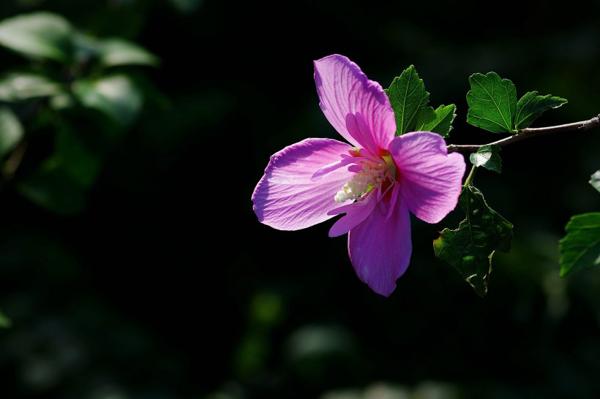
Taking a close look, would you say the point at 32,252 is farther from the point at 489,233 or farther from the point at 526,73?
the point at 489,233

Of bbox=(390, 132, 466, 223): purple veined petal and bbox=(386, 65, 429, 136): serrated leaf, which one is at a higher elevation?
bbox=(386, 65, 429, 136): serrated leaf

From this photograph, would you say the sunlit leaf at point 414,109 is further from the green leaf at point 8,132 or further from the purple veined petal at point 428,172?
the green leaf at point 8,132

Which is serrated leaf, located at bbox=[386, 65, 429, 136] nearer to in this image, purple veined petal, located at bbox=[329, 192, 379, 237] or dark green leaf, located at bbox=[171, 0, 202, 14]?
purple veined petal, located at bbox=[329, 192, 379, 237]

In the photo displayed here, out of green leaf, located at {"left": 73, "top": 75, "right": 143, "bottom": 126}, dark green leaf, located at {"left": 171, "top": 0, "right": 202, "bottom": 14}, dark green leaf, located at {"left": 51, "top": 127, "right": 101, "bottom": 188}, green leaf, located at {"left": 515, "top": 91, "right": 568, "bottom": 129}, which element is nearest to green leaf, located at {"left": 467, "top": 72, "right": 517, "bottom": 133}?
green leaf, located at {"left": 515, "top": 91, "right": 568, "bottom": 129}

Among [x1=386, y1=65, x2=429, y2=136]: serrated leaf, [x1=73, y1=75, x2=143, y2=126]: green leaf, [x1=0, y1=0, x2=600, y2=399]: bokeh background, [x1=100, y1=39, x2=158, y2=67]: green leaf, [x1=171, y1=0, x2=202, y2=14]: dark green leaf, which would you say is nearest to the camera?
[x1=386, y1=65, x2=429, y2=136]: serrated leaf

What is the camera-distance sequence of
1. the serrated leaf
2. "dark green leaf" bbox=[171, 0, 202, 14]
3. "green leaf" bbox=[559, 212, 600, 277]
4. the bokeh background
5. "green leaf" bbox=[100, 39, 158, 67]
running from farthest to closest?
the bokeh background
"dark green leaf" bbox=[171, 0, 202, 14]
"green leaf" bbox=[100, 39, 158, 67]
the serrated leaf
"green leaf" bbox=[559, 212, 600, 277]

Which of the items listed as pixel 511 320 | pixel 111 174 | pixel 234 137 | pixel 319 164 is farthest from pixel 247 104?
pixel 319 164
